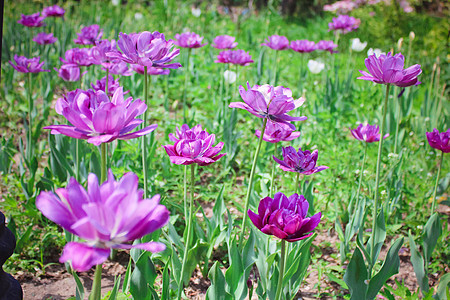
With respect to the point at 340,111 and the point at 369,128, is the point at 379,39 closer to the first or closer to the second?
the point at 340,111

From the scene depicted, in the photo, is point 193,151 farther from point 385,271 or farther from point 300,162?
point 385,271

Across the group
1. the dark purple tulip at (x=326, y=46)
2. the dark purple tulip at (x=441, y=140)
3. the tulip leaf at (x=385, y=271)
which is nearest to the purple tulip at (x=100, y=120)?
the tulip leaf at (x=385, y=271)

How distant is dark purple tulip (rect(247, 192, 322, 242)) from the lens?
0.96 metres

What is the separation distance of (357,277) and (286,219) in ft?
1.80

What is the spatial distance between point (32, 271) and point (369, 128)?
1.54 m

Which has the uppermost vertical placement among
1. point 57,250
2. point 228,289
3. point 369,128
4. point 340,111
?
point 369,128

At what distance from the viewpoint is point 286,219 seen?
0.97 m

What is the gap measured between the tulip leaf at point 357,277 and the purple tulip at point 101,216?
870mm

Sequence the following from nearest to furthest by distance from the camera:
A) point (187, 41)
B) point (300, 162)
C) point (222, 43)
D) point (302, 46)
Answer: point (300, 162) → point (187, 41) → point (222, 43) → point (302, 46)

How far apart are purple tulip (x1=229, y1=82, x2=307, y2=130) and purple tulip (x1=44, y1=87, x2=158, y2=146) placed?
0.33 meters

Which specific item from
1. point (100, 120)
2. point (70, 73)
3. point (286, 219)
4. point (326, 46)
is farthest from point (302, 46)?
point (100, 120)

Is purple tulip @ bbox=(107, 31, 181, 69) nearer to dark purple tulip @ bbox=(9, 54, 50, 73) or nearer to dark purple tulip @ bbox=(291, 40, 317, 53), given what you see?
dark purple tulip @ bbox=(9, 54, 50, 73)

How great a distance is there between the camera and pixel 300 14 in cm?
860

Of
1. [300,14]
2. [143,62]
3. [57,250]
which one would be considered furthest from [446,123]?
[300,14]
